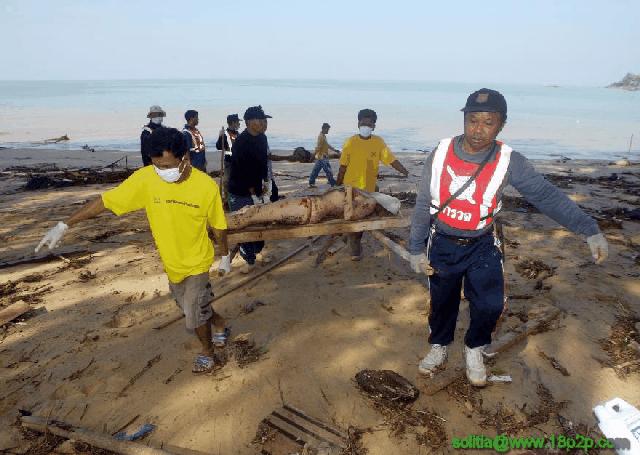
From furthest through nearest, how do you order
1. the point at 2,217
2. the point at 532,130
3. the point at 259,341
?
the point at 532,130 → the point at 2,217 → the point at 259,341

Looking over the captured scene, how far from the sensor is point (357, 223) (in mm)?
4613

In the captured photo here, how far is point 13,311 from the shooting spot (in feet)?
15.1

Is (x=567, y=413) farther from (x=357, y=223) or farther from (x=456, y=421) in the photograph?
(x=357, y=223)

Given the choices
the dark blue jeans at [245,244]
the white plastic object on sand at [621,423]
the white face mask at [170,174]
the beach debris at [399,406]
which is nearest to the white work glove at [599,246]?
the white plastic object on sand at [621,423]

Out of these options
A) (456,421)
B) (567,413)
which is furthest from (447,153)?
(567,413)

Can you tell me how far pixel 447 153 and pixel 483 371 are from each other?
1.89m

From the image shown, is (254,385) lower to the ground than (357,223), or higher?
lower

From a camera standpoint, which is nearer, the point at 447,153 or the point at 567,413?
the point at 447,153

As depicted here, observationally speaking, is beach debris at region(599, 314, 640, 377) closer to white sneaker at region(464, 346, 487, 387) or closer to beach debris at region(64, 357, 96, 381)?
white sneaker at region(464, 346, 487, 387)

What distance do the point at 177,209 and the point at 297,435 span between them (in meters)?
1.96

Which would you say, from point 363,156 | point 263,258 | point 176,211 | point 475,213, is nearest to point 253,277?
point 263,258

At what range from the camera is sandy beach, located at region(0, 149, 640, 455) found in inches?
Result: 125

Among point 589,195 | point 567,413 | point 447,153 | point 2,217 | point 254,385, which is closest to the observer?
point 447,153

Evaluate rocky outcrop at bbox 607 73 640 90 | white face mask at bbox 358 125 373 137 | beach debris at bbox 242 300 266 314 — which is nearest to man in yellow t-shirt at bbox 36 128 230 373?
beach debris at bbox 242 300 266 314
